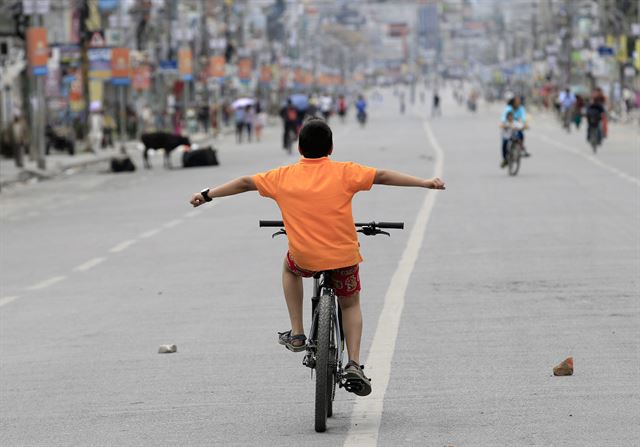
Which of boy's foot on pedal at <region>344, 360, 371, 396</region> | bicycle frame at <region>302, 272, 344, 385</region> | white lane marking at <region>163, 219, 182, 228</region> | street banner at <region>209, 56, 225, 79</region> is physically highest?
bicycle frame at <region>302, 272, 344, 385</region>

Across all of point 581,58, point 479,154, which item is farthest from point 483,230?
point 581,58

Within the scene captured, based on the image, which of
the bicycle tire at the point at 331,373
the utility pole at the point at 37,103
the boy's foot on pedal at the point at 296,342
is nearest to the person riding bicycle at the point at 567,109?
the utility pole at the point at 37,103

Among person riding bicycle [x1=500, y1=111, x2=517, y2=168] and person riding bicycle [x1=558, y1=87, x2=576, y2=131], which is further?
person riding bicycle [x1=558, y1=87, x2=576, y2=131]

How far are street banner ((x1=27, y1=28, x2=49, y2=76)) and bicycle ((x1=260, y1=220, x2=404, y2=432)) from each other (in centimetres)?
3788

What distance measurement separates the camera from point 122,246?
69.0ft

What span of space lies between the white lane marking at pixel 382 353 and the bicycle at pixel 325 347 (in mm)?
187

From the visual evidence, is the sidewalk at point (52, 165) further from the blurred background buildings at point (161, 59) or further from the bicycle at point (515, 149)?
the bicycle at point (515, 149)

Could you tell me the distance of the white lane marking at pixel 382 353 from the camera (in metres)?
8.39

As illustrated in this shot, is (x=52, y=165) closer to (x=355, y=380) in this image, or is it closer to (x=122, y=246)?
(x=122, y=246)

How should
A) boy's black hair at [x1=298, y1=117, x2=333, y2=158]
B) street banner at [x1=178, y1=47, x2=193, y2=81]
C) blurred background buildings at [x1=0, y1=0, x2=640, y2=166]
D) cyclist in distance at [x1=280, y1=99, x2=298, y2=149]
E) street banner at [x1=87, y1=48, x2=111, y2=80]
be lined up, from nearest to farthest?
1. boy's black hair at [x1=298, y1=117, x2=333, y2=158]
2. cyclist in distance at [x1=280, y1=99, x2=298, y2=149]
3. blurred background buildings at [x1=0, y1=0, x2=640, y2=166]
4. street banner at [x1=87, y1=48, x2=111, y2=80]
5. street banner at [x1=178, y1=47, x2=193, y2=81]

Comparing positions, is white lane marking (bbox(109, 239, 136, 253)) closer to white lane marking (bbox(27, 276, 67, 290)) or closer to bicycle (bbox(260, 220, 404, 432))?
white lane marking (bbox(27, 276, 67, 290))

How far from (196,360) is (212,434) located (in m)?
2.70

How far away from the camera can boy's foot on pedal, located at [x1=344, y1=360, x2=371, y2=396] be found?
8.45 m

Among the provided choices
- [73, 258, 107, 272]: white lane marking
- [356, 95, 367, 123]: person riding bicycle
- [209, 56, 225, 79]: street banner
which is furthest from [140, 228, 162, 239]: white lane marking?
[209, 56, 225, 79]: street banner
